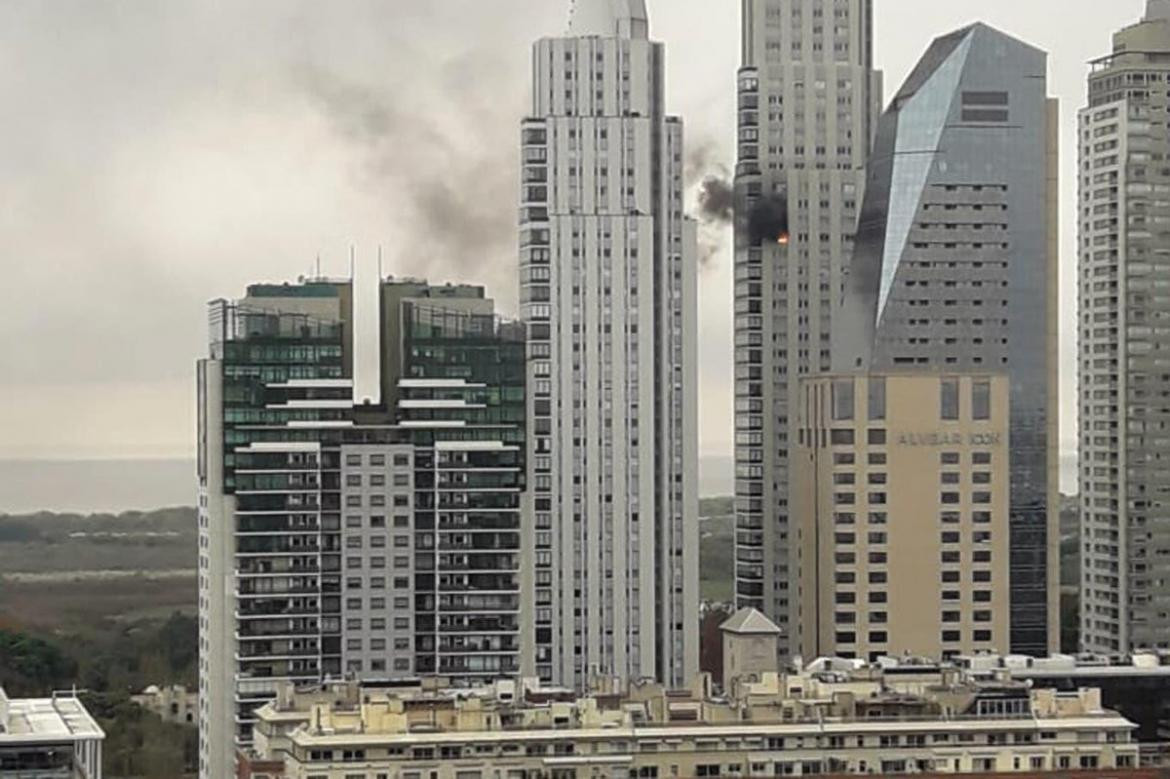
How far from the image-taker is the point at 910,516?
692 inches

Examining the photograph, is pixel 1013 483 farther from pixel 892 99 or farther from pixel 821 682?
pixel 821 682

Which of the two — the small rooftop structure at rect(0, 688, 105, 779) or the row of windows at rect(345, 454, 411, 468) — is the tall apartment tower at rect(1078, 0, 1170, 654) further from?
the small rooftop structure at rect(0, 688, 105, 779)

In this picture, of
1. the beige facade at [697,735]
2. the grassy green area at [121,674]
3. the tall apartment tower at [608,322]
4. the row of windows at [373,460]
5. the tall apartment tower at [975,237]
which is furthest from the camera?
the tall apartment tower at [975,237]

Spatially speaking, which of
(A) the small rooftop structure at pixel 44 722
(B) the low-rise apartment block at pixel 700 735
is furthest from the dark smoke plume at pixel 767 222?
(A) the small rooftop structure at pixel 44 722

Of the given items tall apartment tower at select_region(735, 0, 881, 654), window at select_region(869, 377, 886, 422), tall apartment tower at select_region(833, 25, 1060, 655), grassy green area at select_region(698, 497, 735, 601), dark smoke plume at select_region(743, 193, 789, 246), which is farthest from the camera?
dark smoke plume at select_region(743, 193, 789, 246)

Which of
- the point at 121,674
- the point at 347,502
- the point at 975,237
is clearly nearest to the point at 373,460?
the point at 347,502

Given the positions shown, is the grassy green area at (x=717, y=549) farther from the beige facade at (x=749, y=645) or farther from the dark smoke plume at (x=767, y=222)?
the beige facade at (x=749, y=645)

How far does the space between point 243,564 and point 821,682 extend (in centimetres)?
344

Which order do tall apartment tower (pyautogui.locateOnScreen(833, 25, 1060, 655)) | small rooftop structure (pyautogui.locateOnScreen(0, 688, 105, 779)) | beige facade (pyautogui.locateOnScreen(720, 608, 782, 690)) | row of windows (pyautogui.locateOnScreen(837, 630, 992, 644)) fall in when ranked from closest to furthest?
small rooftop structure (pyautogui.locateOnScreen(0, 688, 105, 779)), beige facade (pyautogui.locateOnScreen(720, 608, 782, 690)), row of windows (pyautogui.locateOnScreen(837, 630, 992, 644)), tall apartment tower (pyautogui.locateOnScreen(833, 25, 1060, 655))

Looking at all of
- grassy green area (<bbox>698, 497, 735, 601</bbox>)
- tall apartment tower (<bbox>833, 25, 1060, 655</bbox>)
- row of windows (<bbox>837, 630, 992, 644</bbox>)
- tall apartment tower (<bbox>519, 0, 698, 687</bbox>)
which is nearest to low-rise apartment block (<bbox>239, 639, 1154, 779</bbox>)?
tall apartment tower (<bbox>519, 0, 698, 687</bbox>)

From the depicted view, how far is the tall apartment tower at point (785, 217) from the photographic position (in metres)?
20.2

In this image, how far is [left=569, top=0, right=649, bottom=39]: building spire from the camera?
1711 cm

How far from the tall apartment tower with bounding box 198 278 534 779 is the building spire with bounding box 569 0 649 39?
108 inches

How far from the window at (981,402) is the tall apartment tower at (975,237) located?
1.33 metres
